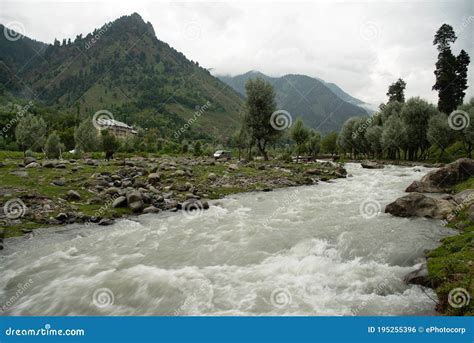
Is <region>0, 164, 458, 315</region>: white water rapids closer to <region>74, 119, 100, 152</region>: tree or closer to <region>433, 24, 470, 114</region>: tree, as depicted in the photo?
<region>74, 119, 100, 152</region>: tree

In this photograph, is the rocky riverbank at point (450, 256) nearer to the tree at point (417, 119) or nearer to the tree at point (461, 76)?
the tree at point (417, 119)

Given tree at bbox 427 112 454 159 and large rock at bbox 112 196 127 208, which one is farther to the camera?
tree at bbox 427 112 454 159

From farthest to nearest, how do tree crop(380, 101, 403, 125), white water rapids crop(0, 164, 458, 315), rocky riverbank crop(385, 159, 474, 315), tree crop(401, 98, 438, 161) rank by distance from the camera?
1. tree crop(380, 101, 403, 125)
2. tree crop(401, 98, 438, 161)
3. white water rapids crop(0, 164, 458, 315)
4. rocky riverbank crop(385, 159, 474, 315)

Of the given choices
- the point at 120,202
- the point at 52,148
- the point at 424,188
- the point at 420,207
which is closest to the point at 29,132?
the point at 52,148

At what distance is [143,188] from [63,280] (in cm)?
1532

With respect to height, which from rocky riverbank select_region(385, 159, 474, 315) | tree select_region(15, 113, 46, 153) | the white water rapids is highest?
tree select_region(15, 113, 46, 153)

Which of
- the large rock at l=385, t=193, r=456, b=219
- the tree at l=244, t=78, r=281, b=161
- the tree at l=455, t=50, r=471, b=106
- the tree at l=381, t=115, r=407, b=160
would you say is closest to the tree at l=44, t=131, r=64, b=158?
the tree at l=244, t=78, r=281, b=161

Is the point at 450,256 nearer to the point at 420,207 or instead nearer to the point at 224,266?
the point at 224,266

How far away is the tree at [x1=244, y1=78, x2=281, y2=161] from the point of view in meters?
62.1

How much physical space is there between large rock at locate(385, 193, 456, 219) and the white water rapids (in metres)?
0.86

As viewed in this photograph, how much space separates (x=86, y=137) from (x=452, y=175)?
7727cm

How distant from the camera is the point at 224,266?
44.8ft

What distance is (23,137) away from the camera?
204 ft

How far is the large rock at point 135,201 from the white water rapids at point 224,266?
166 centimetres
